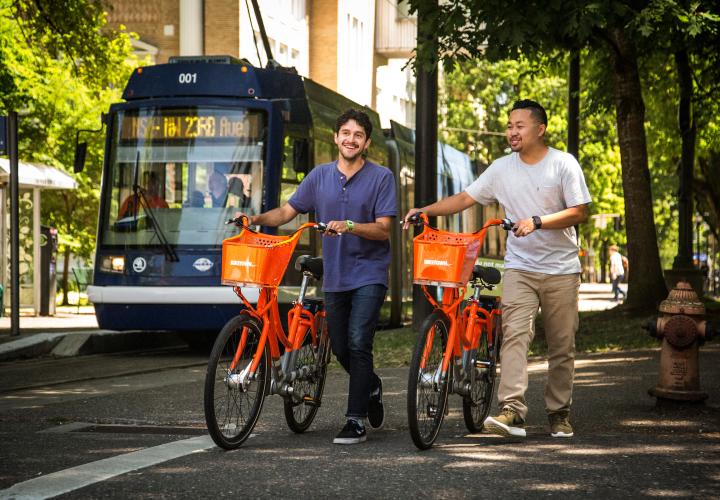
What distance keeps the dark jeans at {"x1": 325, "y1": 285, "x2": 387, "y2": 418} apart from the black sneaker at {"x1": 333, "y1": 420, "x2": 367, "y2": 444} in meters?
0.06

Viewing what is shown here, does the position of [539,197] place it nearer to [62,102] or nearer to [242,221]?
[242,221]

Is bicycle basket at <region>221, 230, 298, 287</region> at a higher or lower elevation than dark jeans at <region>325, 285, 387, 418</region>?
higher

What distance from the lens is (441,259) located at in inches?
270

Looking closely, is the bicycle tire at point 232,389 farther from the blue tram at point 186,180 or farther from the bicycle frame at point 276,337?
the blue tram at point 186,180

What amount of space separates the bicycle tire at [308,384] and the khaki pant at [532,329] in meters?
1.06

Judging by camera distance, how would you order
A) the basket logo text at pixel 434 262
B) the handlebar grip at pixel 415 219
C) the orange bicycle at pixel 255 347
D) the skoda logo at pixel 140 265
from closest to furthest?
1. the orange bicycle at pixel 255 347
2. the basket logo text at pixel 434 262
3. the handlebar grip at pixel 415 219
4. the skoda logo at pixel 140 265

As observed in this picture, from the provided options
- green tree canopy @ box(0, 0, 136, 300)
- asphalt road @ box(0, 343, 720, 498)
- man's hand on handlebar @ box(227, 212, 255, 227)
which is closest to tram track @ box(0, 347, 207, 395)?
asphalt road @ box(0, 343, 720, 498)

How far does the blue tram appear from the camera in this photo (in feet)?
46.9

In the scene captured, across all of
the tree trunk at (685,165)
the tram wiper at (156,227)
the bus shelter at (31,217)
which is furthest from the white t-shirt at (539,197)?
the tree trunk at (685,165)

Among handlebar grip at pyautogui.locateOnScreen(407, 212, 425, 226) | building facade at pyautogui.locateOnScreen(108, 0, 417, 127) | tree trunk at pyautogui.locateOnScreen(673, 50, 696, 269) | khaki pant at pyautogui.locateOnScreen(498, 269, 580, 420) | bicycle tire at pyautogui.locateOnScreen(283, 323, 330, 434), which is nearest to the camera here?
handlebar grip at pyautogui.locateOnScreen(407, 212, 425, 226)

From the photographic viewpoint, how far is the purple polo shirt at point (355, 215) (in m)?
7.21

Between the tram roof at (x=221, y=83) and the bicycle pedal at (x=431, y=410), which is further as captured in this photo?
the tram roof at (x=221, y=83)

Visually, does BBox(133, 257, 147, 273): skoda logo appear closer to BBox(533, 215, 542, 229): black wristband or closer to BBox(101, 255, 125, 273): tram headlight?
→ BBox(101, 255, 125, 273): tram headlight

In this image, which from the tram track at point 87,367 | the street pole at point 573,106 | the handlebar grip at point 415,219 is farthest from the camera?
the street pole at point 573,106
